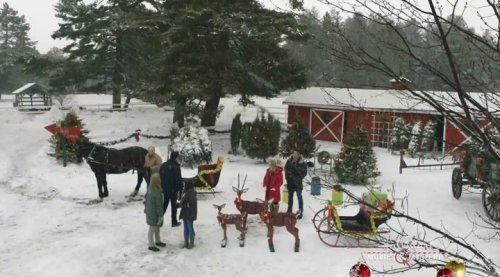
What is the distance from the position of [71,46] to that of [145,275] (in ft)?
87.9

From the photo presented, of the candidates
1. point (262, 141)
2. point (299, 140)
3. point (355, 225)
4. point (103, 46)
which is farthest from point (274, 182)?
point (103, 46)

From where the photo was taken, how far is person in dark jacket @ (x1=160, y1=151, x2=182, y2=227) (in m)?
10.7

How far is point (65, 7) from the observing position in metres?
30.0

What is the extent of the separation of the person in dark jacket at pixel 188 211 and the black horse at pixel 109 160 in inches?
163

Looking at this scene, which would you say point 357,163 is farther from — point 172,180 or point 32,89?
point 32,89

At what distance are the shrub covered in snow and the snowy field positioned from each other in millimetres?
1076

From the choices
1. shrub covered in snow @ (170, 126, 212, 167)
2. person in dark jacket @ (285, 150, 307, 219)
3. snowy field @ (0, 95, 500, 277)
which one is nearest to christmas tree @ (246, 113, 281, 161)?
snowy field @ (0, 95, 500, 277)

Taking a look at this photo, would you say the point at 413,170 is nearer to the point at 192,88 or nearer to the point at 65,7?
the point at 192,88

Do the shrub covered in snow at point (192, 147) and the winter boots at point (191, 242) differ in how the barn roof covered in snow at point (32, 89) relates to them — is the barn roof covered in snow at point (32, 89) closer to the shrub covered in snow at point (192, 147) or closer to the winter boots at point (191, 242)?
the shrub covered in snow at point (192, 147)

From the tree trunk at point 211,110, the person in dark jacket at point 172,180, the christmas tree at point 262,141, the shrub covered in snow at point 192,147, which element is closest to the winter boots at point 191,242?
the person in dark jacket at point 172,180

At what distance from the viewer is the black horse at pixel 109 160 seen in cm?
1309

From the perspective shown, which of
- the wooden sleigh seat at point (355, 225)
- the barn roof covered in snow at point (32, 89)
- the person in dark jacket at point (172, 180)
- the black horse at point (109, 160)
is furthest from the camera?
the barn roof covered in snow at point (32, 89)

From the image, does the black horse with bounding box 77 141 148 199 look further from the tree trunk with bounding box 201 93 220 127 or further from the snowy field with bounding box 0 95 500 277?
the tree trunk with bounding box 201 93 220 127

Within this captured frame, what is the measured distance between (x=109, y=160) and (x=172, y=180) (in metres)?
3.27
